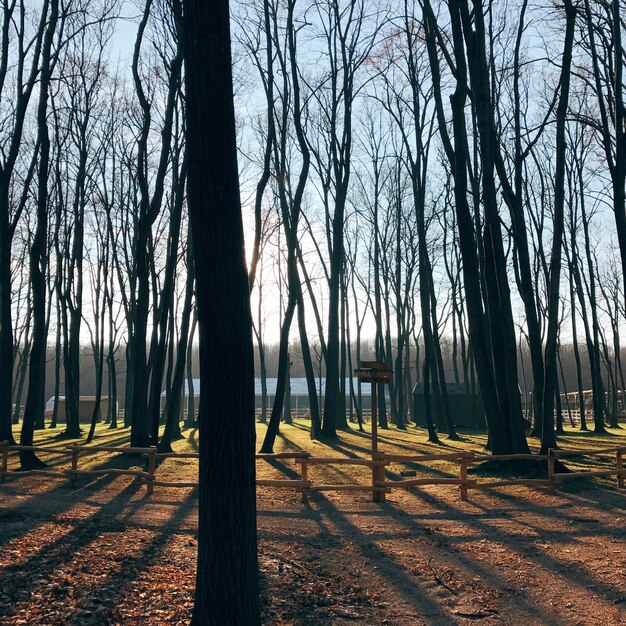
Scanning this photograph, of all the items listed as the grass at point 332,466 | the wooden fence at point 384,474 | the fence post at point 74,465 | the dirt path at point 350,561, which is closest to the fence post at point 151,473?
the wooden fence at point 384,474

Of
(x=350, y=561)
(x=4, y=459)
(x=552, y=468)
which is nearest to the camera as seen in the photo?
(x=350, y=561)

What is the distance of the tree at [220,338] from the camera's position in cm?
446

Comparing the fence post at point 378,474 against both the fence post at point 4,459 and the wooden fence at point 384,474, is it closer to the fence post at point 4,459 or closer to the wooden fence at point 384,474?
Result: the wooden fence at point 384,474

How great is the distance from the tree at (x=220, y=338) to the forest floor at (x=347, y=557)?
118 centimetres

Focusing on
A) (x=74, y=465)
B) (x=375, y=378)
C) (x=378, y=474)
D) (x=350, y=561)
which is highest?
(x=375, y=378)

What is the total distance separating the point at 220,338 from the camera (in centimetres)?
452

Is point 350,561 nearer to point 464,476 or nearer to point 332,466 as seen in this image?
point 464,476

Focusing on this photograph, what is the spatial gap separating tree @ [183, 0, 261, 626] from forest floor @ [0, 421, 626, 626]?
3.87ft

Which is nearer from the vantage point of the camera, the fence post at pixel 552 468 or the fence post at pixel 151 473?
the fence post at pixel 552 468

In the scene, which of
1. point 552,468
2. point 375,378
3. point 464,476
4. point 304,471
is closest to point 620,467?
point 552,468

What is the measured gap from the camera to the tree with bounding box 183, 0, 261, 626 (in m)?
4.46

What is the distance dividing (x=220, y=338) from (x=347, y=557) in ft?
13.5

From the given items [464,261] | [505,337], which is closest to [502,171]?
[464,261]

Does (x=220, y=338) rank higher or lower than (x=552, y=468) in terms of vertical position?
higher
